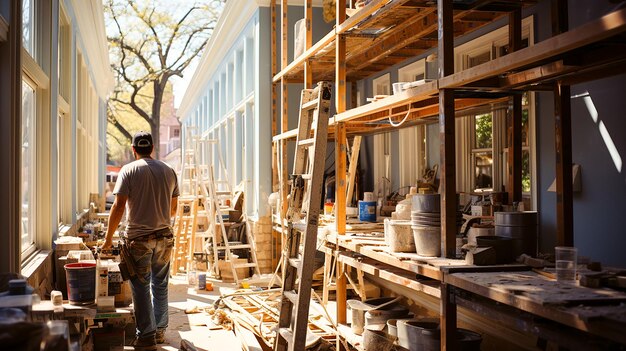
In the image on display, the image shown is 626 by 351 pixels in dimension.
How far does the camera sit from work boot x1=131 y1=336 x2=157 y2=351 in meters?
7.11

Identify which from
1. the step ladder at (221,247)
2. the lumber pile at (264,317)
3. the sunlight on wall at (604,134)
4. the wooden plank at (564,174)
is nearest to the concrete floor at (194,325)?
the lumber pile at (264,317)

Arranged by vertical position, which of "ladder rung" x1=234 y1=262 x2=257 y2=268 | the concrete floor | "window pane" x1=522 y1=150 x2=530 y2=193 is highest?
"window pane" x1=522 y1=150 x2=530 y2=193

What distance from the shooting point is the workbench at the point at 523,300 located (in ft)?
10.5

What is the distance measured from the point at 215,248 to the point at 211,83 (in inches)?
461

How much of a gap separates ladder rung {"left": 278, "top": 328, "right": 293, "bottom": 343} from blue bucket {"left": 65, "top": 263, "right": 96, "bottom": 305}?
1.79 meters

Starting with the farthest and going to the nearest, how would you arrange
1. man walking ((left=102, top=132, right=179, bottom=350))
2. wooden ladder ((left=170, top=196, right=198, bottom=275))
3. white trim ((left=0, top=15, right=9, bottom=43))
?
wooden ladder ((left=170, top=196, right=198, bottom=275))
man walking ((left=102, top=132, right=179, bottom=350))
white trim ((left=0, top=15, right=9, bottom=43))

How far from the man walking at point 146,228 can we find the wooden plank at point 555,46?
146 inches

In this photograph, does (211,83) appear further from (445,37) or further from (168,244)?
(445,37)

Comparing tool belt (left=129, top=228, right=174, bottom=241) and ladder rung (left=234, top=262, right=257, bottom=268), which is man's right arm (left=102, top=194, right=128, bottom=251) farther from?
ladder rung (left=234, top=262, right=257, bottom=268)

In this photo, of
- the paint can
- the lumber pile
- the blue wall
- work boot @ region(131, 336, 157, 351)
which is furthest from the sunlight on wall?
the paint can

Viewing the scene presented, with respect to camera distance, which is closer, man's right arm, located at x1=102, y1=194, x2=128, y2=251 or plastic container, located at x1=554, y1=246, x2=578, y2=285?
plastic container, located at x1=554, y1=246, x2=578, y2=285

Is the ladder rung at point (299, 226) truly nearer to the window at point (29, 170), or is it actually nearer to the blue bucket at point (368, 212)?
the blue bucket at point (368, 212)

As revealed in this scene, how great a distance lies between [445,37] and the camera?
203 inches

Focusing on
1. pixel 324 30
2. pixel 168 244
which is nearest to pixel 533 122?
pixel 168 244
